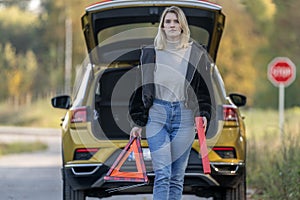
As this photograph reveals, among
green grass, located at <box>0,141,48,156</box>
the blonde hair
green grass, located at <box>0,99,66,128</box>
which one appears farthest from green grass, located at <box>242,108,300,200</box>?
green grass, located at <box>0,99,66,128</box>

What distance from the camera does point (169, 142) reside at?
784cm

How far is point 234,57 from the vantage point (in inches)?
2239

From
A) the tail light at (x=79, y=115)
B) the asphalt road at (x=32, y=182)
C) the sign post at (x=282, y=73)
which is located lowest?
the asphalt road at (x=32, y=182)

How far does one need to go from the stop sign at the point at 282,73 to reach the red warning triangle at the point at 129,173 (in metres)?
13.7

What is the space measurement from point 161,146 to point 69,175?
6.16 feet

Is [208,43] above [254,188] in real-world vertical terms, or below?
above

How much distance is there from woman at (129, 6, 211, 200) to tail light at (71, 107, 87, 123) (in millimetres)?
1587

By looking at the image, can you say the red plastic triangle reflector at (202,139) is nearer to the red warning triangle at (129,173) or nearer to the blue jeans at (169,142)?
the blue jeans at (169,142)

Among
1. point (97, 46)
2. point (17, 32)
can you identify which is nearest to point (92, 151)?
point (97, 46)

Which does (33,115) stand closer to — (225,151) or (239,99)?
(239,99)

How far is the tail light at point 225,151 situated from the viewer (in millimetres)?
9227

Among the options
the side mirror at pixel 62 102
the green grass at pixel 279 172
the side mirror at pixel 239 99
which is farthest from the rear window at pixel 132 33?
the green grass at pixel 279 172

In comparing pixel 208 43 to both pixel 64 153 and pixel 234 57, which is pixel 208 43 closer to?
pixel 64 153

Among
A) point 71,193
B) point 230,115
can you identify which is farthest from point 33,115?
point 230,115
